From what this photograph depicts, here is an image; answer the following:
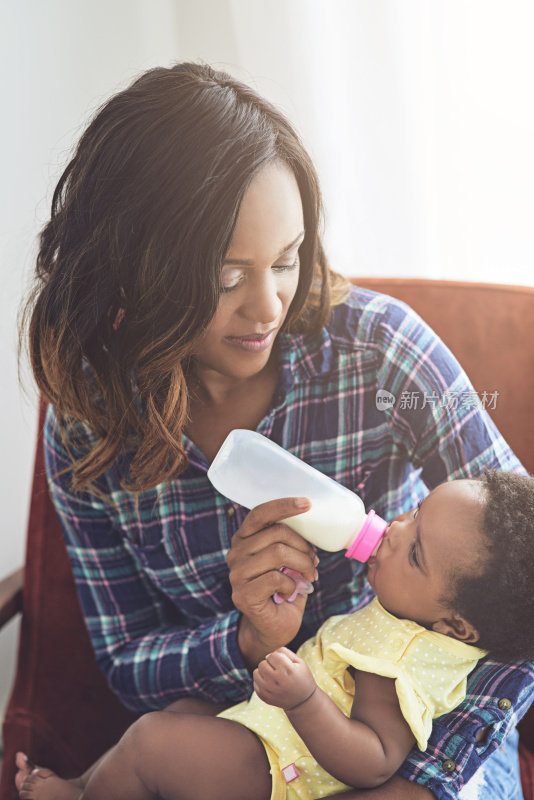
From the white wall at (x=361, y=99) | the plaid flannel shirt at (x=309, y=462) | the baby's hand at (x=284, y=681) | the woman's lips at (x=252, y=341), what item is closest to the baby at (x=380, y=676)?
the baby's hand at (x=284, y=681)

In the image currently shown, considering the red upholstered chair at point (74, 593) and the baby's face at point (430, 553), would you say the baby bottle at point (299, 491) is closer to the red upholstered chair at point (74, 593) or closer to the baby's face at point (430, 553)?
the baby's face at point (430, 553)

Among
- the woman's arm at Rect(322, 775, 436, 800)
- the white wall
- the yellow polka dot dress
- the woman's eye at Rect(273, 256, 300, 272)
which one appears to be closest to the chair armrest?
the white wall

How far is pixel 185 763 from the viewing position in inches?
32.7

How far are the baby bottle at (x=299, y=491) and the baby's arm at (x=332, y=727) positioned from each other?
13cm

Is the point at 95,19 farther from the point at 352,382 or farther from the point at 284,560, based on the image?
the point at 284,560

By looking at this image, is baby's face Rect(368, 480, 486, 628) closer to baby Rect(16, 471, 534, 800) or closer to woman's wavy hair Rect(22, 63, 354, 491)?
baby Rect(16, 471, 534, 800)

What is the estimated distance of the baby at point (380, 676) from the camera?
766 mm

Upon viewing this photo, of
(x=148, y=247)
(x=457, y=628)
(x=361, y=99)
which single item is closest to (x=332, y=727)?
(x=457, y=628)

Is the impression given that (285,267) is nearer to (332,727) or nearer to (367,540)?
(367,540)

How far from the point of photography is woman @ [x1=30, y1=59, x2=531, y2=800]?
2.53 feet

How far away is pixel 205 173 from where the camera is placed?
0.75 m

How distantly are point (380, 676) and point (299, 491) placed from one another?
8.8 inches

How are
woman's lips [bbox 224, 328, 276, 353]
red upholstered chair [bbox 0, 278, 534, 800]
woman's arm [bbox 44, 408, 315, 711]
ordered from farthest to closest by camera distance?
red upholstered chair [bbox 0, 278, 534, 800] < woman's arm [bbox 44, 408, 315, 711] < woman's lips [bbox 224, 328, 276, 353]

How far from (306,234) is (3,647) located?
1378mm
